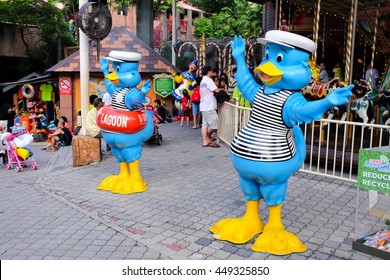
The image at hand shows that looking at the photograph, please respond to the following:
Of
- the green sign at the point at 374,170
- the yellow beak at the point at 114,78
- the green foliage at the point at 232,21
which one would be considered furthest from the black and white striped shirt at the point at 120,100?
the green foliage at the point at 232,21

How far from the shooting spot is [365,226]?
4.34 meters

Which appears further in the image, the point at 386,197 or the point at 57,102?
the point at 57,102

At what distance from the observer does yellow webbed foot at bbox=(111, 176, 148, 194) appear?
6.29 metres

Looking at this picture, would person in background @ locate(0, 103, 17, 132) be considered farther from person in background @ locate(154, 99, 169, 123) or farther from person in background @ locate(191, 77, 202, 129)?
person in background @ locate(191, 77, 202, 129)

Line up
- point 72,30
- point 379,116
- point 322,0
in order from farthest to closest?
point 72,30 < point 322,0 < point 379,116

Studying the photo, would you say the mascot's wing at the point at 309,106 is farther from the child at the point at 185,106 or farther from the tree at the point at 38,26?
the tree at the point at 38,26

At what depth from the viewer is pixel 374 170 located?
3.88m

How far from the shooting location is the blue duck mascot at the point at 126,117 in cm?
609

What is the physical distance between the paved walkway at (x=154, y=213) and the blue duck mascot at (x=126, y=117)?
0.33m

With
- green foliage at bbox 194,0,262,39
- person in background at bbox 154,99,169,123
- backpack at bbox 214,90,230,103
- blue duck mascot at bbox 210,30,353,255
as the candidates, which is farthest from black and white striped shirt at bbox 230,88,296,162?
green foliage at bbox 194,0,262,39

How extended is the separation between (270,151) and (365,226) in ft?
4.19

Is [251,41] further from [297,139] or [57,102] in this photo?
[297,139]

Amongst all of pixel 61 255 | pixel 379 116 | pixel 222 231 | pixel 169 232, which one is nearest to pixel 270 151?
pixel 222 231

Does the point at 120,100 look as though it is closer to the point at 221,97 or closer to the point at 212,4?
the point at 221,97
